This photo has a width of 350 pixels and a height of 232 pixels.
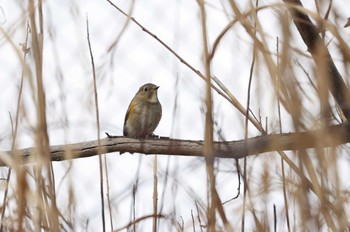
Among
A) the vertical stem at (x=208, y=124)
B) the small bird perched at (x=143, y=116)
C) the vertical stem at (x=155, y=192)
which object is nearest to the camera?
the vertical stem at (x=208, y=124)

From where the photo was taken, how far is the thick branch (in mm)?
787

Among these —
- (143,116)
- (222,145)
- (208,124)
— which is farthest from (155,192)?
(143,116)

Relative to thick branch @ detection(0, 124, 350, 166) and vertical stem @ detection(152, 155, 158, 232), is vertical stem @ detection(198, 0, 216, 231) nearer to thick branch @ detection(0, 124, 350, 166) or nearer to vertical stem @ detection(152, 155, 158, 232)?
thick branch @ detection(0, 124, 350, 166)

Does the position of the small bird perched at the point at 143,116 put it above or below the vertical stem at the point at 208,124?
above

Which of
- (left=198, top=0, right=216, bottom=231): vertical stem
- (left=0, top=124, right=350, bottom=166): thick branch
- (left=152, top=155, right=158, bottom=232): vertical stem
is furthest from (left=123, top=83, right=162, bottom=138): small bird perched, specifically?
(left=198, top=0, right=216, bottom=231): vertical stem

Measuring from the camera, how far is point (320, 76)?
700 millimetres

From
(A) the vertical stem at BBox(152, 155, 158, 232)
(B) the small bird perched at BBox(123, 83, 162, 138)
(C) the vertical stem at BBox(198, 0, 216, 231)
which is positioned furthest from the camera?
(B) the small bird perched at BBox(123, 83, 162, 138)

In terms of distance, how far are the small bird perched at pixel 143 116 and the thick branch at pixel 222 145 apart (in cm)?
199

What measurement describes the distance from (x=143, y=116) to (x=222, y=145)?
272 cm

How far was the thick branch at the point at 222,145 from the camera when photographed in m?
0.79

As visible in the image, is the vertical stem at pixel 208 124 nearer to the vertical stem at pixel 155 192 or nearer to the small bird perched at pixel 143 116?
the vertical stem at pixel 155 192

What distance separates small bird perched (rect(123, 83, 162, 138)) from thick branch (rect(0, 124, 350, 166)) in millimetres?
1989

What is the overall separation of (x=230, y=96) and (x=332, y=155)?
0.43 metres

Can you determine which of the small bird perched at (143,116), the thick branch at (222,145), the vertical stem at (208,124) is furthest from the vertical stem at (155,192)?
the small bird perched at (143,116)
